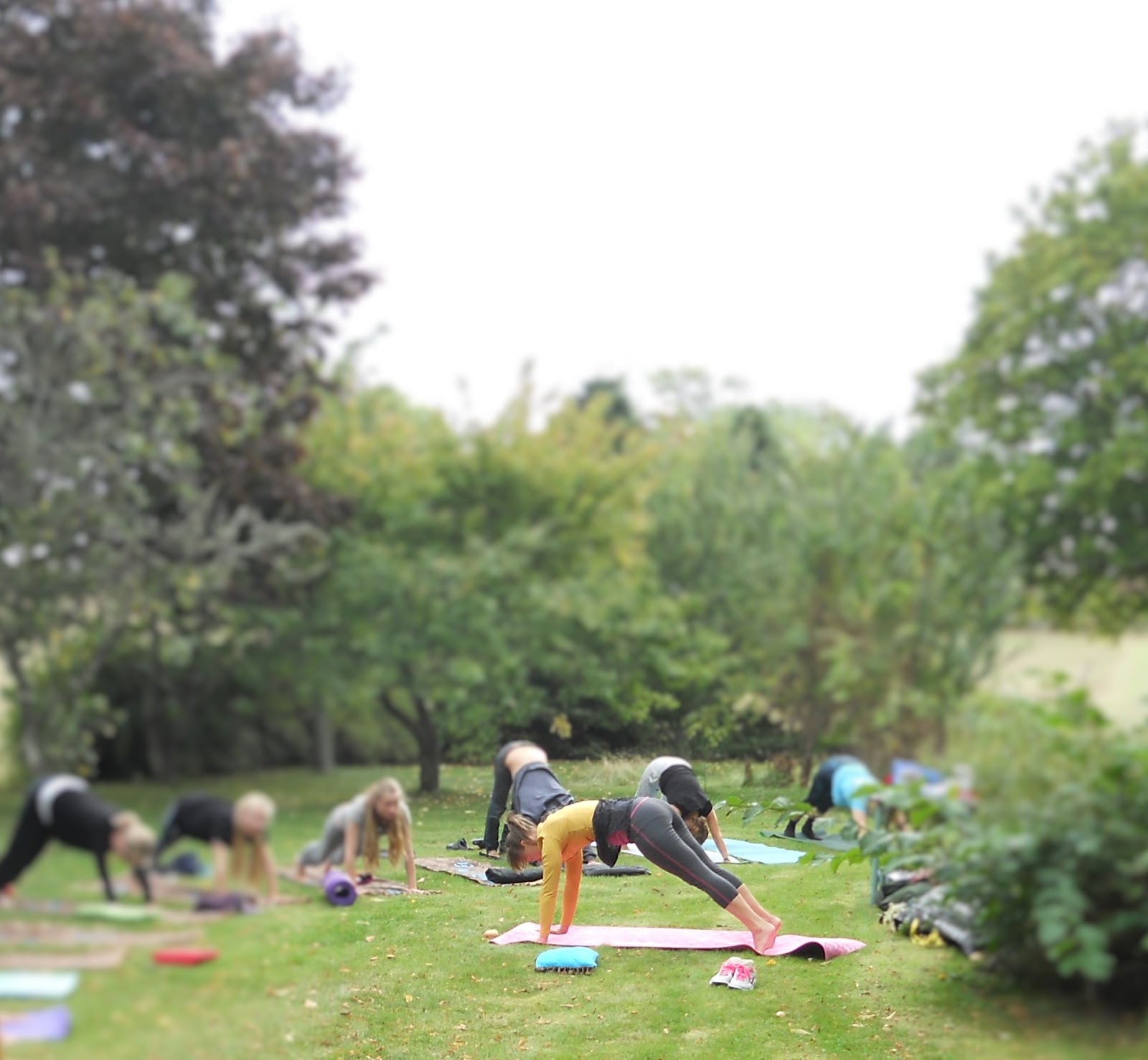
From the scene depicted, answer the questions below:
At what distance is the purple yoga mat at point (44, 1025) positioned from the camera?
106 inches

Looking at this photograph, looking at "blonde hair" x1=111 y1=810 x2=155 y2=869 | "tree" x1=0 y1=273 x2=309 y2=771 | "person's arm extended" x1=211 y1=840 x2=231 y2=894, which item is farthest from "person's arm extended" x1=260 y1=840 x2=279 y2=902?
"tree" x1=0 y1=273 x2=309 y2=771

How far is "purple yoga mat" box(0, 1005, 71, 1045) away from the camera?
106 inches

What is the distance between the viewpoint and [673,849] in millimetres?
3936

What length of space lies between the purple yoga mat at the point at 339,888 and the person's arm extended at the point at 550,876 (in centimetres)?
57

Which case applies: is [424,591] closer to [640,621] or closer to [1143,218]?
[640,621]

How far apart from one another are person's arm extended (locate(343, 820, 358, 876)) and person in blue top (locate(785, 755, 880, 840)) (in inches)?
54.0

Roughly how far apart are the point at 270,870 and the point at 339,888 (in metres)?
0.78

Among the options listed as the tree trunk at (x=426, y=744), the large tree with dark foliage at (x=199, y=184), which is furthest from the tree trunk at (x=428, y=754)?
the large tree with dark foliage at (x=199, y=184)

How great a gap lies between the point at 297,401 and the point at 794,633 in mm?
9467

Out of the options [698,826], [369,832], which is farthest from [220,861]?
[698,826]

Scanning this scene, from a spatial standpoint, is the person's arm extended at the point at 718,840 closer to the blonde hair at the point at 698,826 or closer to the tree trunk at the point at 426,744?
the blonde hair at the point at 698,826

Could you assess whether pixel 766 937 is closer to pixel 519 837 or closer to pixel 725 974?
pixel 725 974

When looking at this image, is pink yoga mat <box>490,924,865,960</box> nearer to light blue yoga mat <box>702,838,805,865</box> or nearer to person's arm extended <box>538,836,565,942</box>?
person's arm extended <box>538,836,565,942</box>

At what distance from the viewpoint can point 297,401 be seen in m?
14.8
